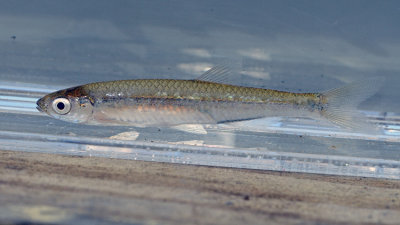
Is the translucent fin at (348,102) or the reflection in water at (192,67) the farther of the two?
the reflection in water at (192,67)

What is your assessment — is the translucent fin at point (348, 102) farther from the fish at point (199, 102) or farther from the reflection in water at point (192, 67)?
the reflection in water at point (192, 67)

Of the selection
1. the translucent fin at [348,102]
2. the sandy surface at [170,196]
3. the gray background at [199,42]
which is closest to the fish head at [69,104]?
the sandy surface at [170,196]

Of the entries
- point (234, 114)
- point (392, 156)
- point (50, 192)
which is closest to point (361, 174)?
point (392, 156)

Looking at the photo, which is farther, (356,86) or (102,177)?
(356,86)

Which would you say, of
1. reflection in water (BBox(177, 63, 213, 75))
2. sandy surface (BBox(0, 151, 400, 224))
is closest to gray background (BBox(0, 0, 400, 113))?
reflection in water (BBox(177, 63, 213, 75))

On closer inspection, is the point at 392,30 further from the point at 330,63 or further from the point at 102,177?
the point at 102,177

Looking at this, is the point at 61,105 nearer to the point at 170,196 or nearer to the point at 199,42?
the point at 199,42

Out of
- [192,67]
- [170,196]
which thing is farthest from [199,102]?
[170,196]
